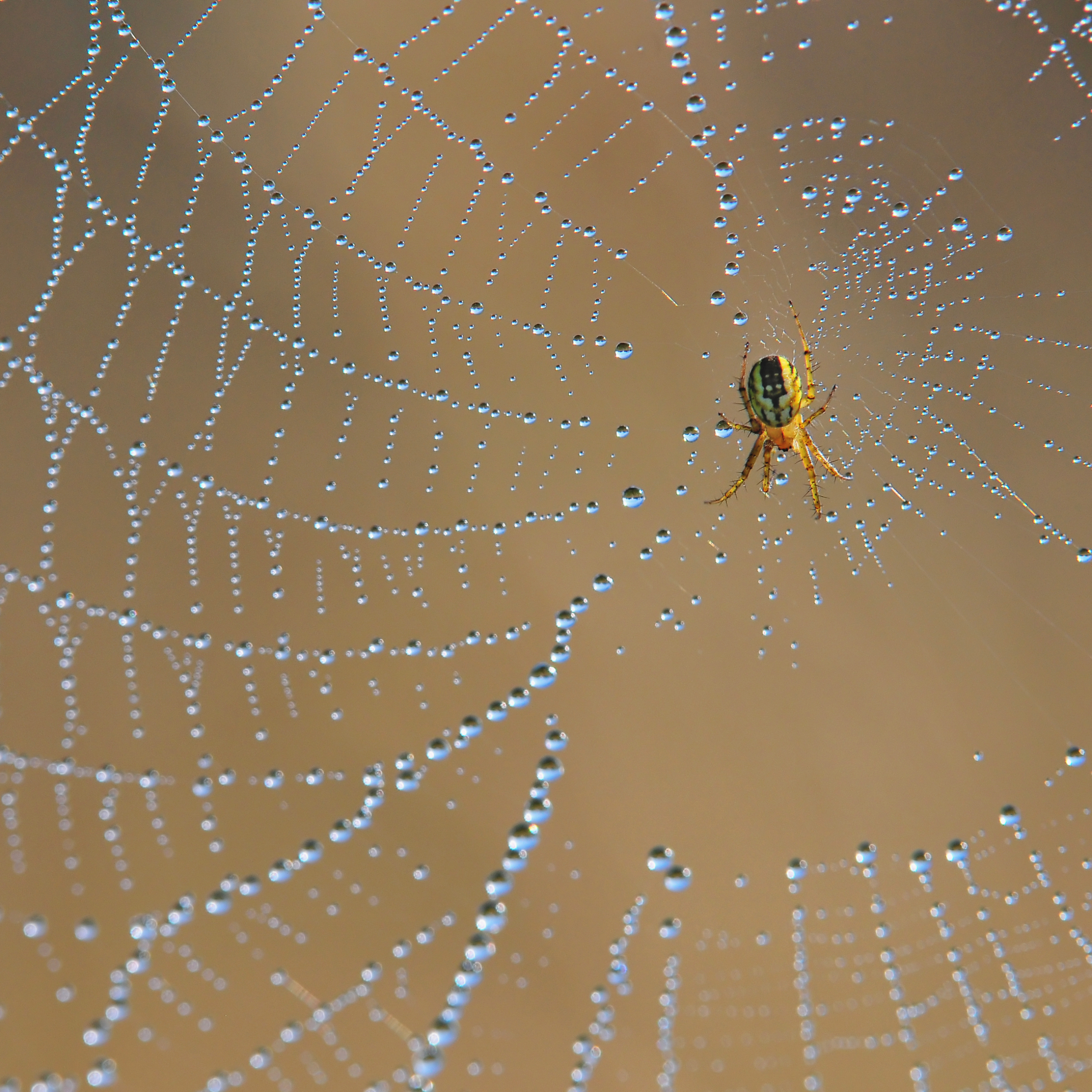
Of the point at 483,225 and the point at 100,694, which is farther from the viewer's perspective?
the point at 483,225

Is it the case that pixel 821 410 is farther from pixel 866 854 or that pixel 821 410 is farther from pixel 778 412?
pixel 866 854

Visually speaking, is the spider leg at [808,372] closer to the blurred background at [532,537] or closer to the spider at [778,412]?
the spider at [778,412]

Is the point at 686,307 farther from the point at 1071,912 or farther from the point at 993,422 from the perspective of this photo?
the point at 1071,912

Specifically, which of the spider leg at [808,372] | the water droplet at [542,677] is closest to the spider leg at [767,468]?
the spider leg at [808,372]

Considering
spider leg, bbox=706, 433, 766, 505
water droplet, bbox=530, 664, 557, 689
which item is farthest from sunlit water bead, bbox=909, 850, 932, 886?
spider leg, bbox=706, 433, 766, 505

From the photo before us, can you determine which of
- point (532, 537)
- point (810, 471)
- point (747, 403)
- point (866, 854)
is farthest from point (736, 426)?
point (866, 854)

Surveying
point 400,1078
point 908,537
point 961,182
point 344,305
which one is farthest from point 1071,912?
point 344,305
